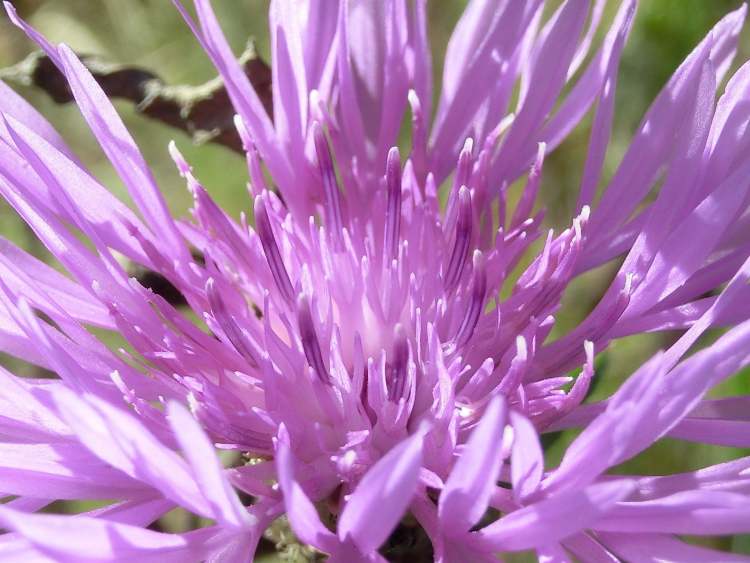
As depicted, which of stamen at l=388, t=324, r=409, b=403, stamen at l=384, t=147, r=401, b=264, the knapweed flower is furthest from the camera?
stamen at l=384, t=147, r=401, b=264

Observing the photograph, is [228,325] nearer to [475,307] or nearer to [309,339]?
[309,339]

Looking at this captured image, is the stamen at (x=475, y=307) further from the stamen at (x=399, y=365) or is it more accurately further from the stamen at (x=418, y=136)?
the stamen at (x=418, y=136)

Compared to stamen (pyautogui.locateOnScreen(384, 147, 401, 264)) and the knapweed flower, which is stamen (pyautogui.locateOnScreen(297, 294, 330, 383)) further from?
stamen (pyautogui.locateOnScreen(384, 147, 401, 264))

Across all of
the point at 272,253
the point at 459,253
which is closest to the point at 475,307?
the point at 459,253

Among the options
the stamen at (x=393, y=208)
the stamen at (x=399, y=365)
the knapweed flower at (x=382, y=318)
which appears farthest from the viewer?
the stamen at (x=393, y=208)

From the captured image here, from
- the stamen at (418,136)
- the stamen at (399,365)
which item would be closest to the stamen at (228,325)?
the stamen at (399,365)

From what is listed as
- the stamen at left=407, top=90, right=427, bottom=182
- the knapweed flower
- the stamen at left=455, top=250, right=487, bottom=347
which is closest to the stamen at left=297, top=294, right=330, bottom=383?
the knapweed flower
